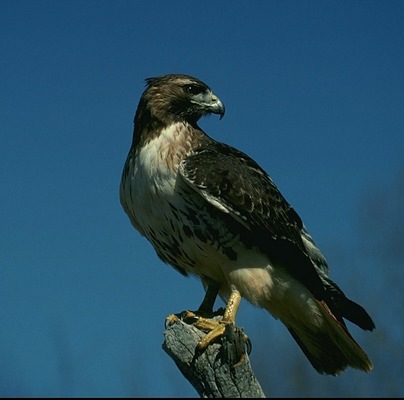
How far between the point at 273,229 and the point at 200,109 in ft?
3.70

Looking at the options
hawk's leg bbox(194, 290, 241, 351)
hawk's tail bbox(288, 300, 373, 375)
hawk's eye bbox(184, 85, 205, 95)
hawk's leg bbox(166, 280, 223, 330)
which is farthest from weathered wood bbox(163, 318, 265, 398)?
hawk's eye bbox(184, 85, 205, 95)

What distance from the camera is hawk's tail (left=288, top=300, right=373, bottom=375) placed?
256 inches

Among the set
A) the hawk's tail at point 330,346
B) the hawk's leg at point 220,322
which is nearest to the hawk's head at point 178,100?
the hawk's leg at point 220,322

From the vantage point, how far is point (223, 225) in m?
6.16

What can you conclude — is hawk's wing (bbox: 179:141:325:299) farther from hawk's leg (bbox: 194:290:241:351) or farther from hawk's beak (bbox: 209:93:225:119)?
hawk's leg (bbox: 194:290:241:351)

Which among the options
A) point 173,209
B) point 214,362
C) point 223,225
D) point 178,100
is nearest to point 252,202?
point 223,225

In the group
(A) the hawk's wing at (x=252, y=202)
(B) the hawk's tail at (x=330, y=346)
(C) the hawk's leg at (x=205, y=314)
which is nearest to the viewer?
(C) the hawk's leg at (x=205, y=314)

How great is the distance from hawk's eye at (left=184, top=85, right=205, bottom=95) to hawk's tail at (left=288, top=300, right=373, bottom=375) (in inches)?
70.6

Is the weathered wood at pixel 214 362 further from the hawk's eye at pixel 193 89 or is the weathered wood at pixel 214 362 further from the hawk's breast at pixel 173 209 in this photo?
the hawk's eye at pixel 193 89

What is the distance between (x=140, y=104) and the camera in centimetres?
685

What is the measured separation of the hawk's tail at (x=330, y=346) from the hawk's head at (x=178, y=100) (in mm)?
1659

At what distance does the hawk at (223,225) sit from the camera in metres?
6.16

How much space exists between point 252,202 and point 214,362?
1.32 m

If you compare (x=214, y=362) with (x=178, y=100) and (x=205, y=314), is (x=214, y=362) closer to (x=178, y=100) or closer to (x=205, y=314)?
(x=205, y=314)
